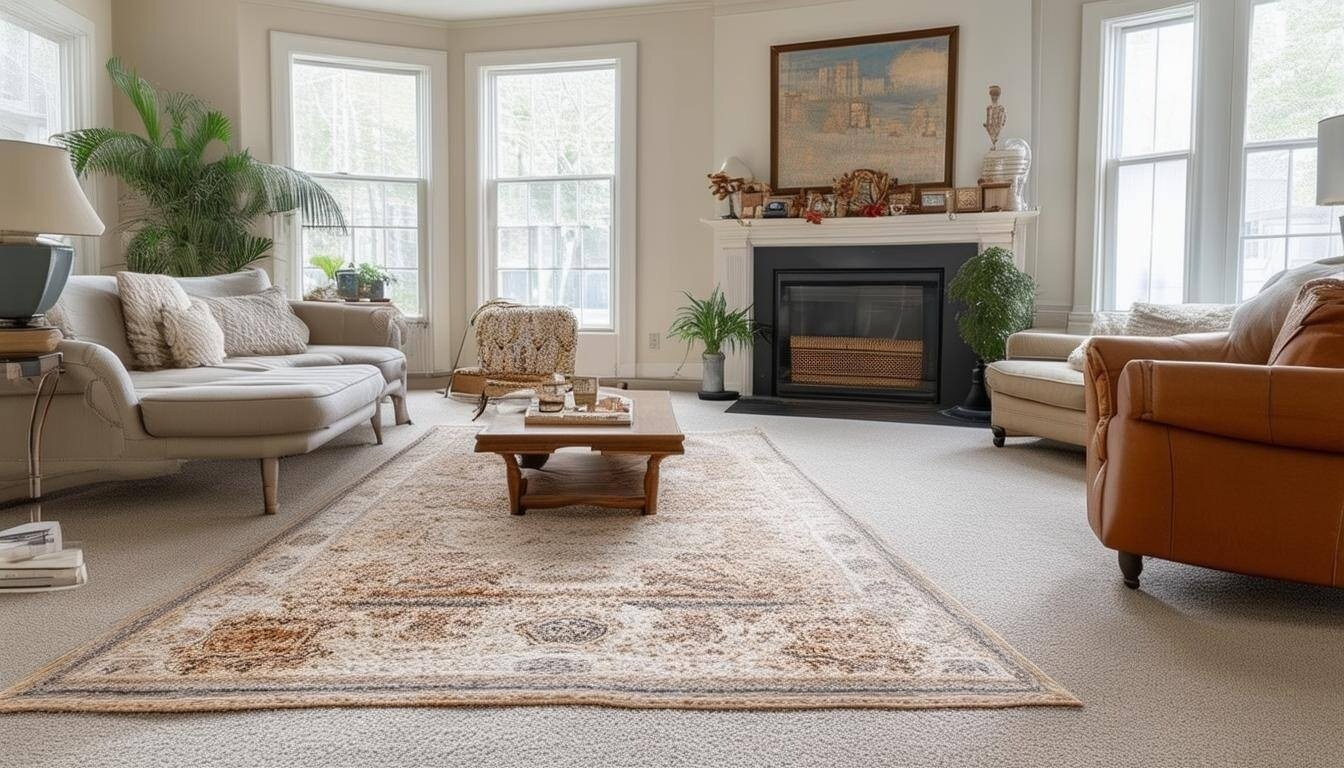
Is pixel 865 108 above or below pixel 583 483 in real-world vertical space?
above

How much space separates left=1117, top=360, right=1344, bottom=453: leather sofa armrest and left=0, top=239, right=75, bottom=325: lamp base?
125 inches

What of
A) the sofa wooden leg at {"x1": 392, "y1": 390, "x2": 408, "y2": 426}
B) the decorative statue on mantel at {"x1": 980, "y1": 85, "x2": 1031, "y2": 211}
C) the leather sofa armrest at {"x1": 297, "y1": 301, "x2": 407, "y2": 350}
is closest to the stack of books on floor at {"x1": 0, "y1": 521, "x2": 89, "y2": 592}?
the sofa wooden leg at {"x1": 392, "y1": 390, "x2": 408, "y2": 426}

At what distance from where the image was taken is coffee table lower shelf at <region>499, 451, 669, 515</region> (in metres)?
2.92

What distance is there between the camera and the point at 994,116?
18.1 feet

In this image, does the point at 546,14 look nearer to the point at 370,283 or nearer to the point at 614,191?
the point at 614,191

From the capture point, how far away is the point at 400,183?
6898mm

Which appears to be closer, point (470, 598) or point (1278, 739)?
point (1278, 739)

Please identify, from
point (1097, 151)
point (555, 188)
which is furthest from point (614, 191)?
point (1097, 151)

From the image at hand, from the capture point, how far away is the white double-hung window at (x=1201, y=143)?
15.8 feet

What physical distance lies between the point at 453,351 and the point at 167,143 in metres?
2.44

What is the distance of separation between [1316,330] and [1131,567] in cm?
73

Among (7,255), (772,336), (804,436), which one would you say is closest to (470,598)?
(7,255)

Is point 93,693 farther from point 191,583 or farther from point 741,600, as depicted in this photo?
point 741,600

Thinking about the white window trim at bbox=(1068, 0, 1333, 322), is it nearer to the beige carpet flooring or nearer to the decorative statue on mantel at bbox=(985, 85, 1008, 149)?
the decorative statue on mantel at bbox=(985, 85, 1008, 149)
